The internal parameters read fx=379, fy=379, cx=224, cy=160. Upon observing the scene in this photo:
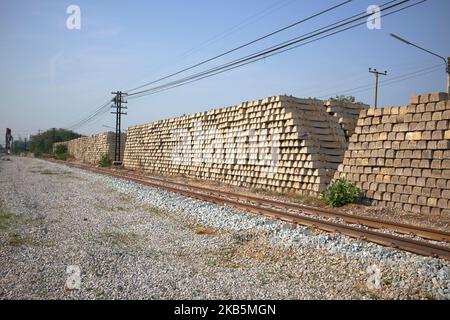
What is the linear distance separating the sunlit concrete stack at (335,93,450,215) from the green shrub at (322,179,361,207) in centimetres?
47

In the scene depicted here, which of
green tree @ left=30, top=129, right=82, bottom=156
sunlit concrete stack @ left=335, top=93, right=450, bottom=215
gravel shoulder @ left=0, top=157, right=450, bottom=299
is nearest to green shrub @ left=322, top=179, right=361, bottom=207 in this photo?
sunlit concrete stack @ left=335, top=93, right=450, bottom=215

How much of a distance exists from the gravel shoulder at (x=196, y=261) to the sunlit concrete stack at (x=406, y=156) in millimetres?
4530

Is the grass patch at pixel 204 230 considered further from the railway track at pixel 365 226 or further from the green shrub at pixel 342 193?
the green shrub at pixel 342 193

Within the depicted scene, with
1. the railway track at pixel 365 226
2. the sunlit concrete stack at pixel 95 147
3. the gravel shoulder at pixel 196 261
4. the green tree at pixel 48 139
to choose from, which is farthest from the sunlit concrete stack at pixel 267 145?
the green tree at pixel 48 139

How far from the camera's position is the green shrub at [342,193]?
469 inches

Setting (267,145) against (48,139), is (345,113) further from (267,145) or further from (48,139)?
(48,139)

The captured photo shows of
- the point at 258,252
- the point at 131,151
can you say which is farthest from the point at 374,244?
the point at 131,151

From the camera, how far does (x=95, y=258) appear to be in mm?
6055

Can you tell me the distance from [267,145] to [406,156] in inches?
268

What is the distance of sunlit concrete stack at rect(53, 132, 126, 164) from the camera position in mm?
48031

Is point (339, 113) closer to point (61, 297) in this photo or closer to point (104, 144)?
point (61, 297)

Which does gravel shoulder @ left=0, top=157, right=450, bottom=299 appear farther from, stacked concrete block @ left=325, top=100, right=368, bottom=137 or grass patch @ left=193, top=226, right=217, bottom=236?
stacked concrete block @ left=325, top=100, right=368, bottom=137

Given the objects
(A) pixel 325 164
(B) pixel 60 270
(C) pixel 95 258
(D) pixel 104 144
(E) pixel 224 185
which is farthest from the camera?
(D) pixel 104 144
